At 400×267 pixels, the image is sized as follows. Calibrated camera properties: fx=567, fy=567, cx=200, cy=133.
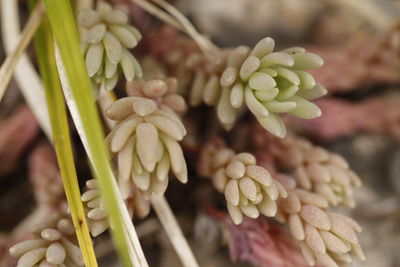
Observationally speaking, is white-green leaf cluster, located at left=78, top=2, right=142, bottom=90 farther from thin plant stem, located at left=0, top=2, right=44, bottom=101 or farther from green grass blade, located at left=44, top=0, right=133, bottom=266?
thin plant stem, located at left=0, top=2, right=44, bottom=101

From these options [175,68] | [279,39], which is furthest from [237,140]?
[279,39]

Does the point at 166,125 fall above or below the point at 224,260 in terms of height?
above

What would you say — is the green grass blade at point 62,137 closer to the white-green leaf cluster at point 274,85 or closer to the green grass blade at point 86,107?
the green grass blade at point 86,107

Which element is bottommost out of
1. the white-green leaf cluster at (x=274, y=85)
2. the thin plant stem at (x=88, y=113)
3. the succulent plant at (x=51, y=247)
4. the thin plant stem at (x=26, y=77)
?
the thin plant stem at (x=26, y=77)

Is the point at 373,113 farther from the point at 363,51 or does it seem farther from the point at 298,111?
the point at 298,111

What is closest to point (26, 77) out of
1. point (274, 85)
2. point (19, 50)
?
point (19, 50)

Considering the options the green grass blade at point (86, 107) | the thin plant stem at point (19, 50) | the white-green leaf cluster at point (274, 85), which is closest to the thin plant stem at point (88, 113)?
the green grass blade at point (86, 107)

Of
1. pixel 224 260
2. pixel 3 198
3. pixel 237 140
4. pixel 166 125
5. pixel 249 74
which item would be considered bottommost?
pixel 3 198

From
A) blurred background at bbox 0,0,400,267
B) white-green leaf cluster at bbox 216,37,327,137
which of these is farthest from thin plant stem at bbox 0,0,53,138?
white-green leaf cluster at bbox 216,37,327,137
